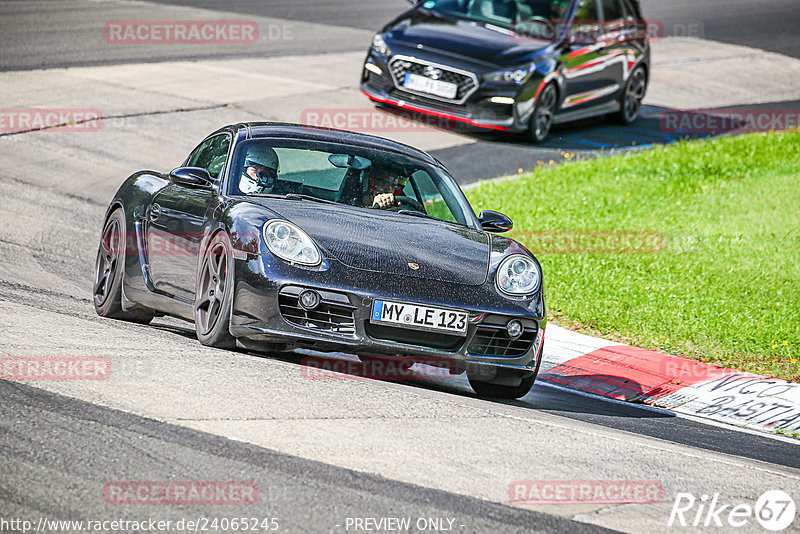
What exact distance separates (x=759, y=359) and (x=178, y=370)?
519 centimetres

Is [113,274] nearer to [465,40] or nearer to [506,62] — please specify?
[506,62]

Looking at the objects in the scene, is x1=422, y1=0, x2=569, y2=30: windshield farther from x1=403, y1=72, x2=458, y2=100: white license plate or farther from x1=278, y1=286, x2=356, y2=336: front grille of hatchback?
x1=278, y1=286, x2=356, y2=336: front grille of hatchback

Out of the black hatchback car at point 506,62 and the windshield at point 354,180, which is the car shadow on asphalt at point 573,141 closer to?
the black hatchback car at point 506,62

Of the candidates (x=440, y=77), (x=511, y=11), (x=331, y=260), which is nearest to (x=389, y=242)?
(x=331, y=260)

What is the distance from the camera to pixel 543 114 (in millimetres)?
16469

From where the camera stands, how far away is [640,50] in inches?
725

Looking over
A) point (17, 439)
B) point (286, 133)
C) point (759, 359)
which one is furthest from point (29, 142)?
point (17, 439)

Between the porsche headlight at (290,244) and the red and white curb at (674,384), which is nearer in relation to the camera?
the porsche headlight at (290,244)

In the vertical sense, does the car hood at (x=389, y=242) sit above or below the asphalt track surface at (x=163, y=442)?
above

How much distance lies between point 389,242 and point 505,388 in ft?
4.08

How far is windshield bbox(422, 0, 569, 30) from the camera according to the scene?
17.0m

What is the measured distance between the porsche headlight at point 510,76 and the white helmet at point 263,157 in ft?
27.9

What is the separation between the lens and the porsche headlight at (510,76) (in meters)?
15.7

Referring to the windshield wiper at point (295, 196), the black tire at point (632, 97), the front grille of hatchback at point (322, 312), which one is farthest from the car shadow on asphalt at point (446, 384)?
the black tire at point (632, 97)
